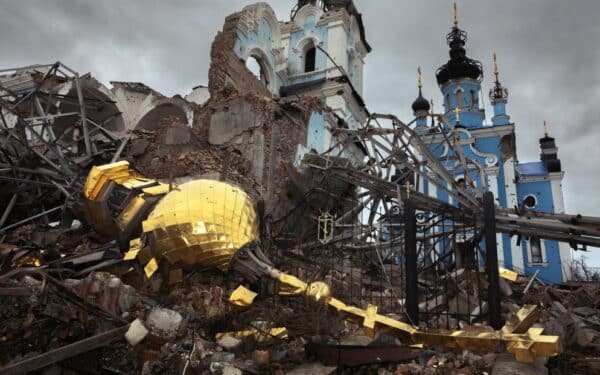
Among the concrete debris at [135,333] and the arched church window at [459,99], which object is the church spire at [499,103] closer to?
the arched church window at [459,99]

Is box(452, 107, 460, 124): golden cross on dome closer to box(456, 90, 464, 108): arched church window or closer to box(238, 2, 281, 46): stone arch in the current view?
box(456, 90, 464, 108): arched church window

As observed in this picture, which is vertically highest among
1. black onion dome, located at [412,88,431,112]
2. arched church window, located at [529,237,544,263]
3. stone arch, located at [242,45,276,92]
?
black onion dome, located at [412,88,431,112]

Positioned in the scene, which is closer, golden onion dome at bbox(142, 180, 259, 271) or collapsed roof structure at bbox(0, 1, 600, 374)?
collapsed roof structure at bbox(0, 1, 600, 374)

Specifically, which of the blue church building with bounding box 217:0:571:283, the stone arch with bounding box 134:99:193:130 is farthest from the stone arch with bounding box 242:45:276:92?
the stone arch with bounding box 134:99:193:130

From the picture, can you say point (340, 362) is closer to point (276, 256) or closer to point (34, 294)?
point (34, 294)

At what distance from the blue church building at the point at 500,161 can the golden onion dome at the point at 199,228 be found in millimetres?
15644

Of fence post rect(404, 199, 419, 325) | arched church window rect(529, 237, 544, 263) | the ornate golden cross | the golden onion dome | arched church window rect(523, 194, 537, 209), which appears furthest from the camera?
the ornate golden cross

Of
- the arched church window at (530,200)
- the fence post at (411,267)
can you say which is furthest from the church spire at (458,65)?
the fence post at (411,267)

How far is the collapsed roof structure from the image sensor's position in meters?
4.90

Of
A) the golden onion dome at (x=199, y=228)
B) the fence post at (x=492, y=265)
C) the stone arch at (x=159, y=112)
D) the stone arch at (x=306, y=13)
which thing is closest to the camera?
the fence post at (x=492, y=265)

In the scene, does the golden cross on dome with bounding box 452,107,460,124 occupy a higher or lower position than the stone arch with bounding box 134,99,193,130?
higher

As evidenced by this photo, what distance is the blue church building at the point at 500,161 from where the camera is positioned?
23.3m

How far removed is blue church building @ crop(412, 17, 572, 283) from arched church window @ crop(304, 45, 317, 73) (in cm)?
744

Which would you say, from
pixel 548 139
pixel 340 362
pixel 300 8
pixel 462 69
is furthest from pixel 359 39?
pixel 340 362
